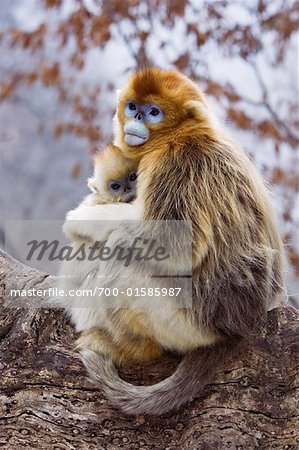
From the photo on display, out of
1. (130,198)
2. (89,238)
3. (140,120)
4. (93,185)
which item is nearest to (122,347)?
(89,238)

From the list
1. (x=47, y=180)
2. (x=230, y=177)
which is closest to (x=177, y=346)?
(x=230, y=177)

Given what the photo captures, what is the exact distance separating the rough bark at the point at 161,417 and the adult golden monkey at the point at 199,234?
2.5 inches

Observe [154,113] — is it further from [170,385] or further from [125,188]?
[170,385]

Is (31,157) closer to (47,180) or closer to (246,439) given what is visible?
(47,180)

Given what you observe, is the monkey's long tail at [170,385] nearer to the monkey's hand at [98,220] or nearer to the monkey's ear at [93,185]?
the monkey's hand at [98,220]

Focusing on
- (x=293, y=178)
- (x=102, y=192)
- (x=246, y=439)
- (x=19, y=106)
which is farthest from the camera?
(x=19, y=106)

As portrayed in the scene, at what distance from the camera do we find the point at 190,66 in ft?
16.7

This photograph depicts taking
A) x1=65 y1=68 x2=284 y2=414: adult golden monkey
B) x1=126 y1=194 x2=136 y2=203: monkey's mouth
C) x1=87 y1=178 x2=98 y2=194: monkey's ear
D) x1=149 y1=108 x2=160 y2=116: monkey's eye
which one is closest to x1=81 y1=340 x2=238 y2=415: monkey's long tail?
x1=65 y1=68 x2=284 y2=414: adult golden monkey

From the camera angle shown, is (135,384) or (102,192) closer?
(135,384)

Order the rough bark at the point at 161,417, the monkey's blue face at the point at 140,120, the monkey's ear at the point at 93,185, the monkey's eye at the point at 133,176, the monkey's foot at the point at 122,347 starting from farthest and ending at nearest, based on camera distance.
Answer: the monkey's ear at the point at 93,185, the monkey's eye at the point at 133,176, the monkey's blue face at the point at 140,120, the monkey's foot at the point at 122,347, the rough bark at the point at 161,417

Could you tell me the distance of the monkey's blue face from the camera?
277 cm

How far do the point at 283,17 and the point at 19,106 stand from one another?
6.63 meters

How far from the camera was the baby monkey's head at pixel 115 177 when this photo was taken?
A: 295 cm

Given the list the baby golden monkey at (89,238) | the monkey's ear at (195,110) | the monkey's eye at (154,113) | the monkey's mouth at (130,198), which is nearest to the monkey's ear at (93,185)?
the baby golden monkey at (89,238)
